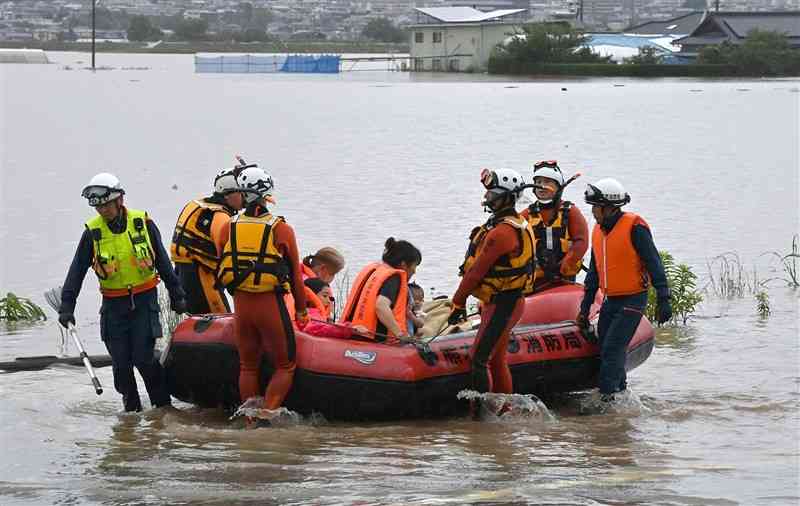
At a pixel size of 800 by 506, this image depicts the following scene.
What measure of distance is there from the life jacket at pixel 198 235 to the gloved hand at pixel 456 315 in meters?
1.63

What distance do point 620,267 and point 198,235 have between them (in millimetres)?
2843

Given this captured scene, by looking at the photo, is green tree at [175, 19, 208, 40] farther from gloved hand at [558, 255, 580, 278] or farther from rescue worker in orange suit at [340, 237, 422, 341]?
rescue worker in orange suit at [340, 237, 422, 341]

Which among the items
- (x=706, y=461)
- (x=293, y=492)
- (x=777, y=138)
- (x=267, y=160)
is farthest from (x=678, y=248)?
(x=777, y=138)

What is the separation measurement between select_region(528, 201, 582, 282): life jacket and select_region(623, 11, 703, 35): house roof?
91.2 metres

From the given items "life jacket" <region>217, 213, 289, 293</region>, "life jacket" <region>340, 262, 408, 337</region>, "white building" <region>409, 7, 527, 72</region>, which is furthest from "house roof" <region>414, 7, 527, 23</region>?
"life jacket" <region>217, 213, 289, 293</region>

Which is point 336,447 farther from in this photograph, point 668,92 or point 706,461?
point 668,92

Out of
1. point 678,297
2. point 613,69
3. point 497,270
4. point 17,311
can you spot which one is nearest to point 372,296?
point 497,270

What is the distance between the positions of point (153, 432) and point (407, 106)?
54.2m

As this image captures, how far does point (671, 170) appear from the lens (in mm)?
34375

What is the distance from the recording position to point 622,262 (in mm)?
9812

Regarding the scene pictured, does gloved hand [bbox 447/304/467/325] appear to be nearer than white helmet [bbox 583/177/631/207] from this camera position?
Yes

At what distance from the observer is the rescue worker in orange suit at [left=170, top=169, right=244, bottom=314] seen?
10117mm

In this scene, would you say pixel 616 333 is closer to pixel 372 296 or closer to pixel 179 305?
pixel 372 296

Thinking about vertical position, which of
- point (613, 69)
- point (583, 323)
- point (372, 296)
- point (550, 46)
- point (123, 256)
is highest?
point (550, 46)
